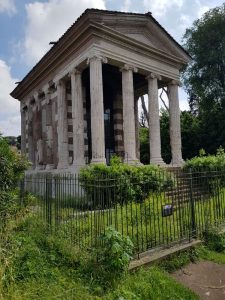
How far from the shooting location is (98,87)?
14227 millimetres

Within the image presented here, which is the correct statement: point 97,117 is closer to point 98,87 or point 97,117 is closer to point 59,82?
point 98,87

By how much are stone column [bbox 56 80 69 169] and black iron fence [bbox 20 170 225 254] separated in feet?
26.8

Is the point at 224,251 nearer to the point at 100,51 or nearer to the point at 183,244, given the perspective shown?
the point at 183,244

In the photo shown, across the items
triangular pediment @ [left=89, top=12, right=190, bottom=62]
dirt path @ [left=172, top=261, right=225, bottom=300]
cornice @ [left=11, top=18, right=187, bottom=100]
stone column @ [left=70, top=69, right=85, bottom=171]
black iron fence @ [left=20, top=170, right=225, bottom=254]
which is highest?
triangular pediment @ [left=89, top=12, right=190, bottom=62]

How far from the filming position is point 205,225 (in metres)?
7.43

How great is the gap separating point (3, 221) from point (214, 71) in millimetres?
26332

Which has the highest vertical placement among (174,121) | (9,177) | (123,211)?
(174,121)

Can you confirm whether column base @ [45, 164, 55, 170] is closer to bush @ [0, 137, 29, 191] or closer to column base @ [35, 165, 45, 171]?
column base @ [35, 165, 45, 171]

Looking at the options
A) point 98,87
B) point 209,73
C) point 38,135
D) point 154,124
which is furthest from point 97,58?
point 209,73

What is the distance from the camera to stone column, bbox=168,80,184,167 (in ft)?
59.1

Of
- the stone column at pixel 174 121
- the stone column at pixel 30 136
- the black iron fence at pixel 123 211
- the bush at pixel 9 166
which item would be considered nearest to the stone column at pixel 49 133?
the stone column at pixel 30 136

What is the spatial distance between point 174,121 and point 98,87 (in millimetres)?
6104

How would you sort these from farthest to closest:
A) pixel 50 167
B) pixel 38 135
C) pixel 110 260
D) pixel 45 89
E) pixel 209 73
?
pixel 209 73, pixel 38 135, pixel 45 89, pixel 50 167, pixel 110 260

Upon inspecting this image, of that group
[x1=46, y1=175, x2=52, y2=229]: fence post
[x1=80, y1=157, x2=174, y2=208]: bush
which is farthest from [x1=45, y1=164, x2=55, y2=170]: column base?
[x1=46, y1=175, x2=52, y2=229]: fence post
